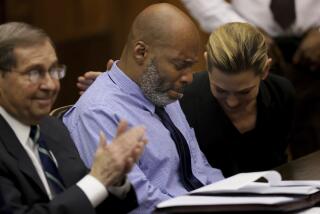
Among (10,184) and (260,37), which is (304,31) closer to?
(260,37)

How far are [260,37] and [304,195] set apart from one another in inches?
40.1

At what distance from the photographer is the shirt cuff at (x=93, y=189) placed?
2.21 m

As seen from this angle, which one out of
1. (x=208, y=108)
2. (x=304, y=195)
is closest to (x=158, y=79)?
(x=208, y=108)

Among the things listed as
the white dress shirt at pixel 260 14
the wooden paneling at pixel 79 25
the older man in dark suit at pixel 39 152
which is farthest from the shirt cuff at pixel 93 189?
the wooden paneling at pixel 79 25

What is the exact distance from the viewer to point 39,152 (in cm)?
233

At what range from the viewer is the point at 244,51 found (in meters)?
3.15

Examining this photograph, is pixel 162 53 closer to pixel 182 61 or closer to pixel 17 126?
pixel 182 61

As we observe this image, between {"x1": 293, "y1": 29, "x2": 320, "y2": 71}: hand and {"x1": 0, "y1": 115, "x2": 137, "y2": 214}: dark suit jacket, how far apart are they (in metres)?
1.95

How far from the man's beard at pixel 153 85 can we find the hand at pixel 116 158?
2.00 ft

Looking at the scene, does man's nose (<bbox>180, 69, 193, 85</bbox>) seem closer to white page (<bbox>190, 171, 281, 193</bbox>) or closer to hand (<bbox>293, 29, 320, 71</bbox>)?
white page (<bbox>190, 171, 281, 193</bbox>)

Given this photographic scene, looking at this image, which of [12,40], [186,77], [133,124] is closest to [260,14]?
[186,77]

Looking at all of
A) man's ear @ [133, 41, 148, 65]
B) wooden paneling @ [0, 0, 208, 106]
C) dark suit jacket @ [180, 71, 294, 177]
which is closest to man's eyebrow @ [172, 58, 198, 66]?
man's ear @ [133, 41, 148, 65]

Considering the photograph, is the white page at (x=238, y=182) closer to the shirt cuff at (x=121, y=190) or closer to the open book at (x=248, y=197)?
the open book at (x=248, y=197)

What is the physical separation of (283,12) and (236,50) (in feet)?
3.41
